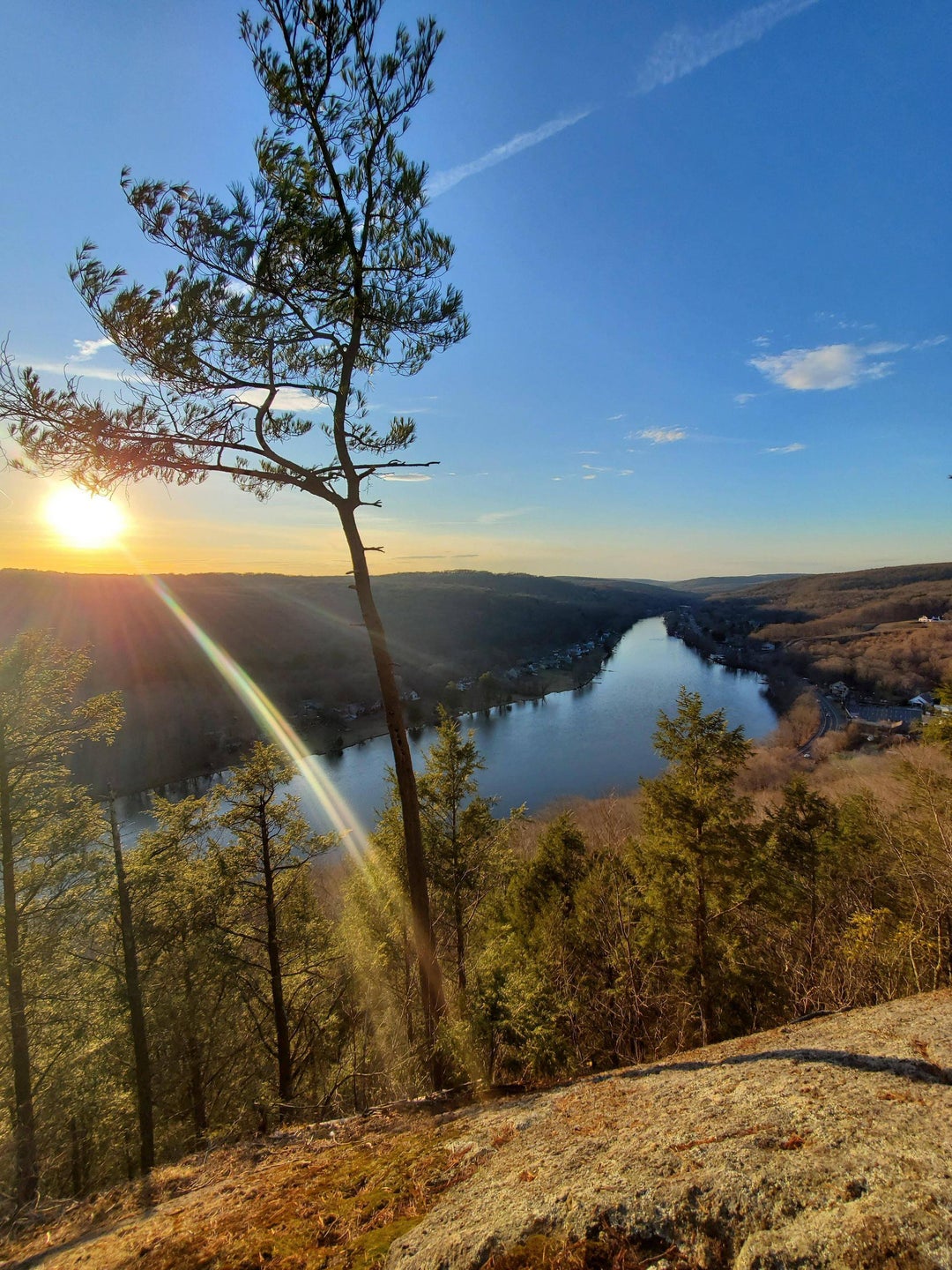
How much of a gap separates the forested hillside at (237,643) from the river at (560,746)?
8293 mm

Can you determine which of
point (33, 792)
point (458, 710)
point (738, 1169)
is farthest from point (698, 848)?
point (458, 710)

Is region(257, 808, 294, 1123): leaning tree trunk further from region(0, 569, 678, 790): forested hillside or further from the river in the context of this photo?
region(0, 569, 678, 790): forested hillside

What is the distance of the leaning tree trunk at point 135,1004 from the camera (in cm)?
654

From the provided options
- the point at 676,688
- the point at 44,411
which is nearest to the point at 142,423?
the point at 44,411

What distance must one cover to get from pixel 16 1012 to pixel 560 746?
39.8 meters

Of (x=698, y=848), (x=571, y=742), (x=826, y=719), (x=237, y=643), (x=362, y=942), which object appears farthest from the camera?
(x=237, y=643)

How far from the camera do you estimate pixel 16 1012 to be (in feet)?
18.0

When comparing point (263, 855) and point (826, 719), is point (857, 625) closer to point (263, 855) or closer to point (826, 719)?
point (826, 719)

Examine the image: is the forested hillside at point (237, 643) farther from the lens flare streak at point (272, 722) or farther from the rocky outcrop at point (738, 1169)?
the rocky outcrop at point (738, 1169)

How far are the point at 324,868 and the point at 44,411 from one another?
24127 mm

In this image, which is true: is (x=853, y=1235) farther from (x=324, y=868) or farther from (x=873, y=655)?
(x=873, y=655)

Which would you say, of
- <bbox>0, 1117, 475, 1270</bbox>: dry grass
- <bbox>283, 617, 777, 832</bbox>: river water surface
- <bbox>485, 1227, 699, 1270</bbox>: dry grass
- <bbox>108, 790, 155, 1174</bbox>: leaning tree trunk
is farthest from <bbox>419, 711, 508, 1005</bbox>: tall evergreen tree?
<bbox>283, 617, 777, 832</bbox>: river water surface

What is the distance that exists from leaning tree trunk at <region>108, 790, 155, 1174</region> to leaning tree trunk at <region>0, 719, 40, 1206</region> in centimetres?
102

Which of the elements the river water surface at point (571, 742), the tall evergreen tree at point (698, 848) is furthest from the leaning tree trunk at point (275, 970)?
the river water surface at point (571, 742)
